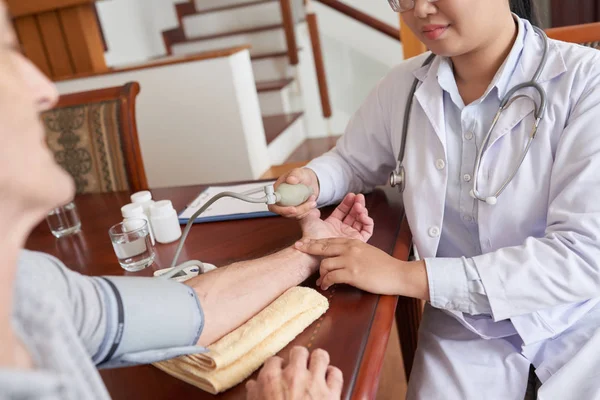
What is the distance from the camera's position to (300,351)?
68 cm

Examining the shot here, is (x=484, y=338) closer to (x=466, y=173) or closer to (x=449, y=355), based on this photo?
(x=449, y=355)

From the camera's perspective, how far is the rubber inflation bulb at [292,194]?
3.50 ft

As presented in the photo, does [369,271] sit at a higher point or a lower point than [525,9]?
lower

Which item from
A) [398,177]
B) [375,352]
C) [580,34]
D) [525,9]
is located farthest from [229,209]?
[580,34]

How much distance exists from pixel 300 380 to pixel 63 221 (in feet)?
2.95

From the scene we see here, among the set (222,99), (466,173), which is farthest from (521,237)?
(222,99)

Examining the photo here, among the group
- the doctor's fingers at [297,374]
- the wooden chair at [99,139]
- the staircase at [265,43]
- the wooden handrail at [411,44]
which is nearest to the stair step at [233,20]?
the staircase at [265,43]

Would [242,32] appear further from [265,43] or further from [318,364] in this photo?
[318,364]

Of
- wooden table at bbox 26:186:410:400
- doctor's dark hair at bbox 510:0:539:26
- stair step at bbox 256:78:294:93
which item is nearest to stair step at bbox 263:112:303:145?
stair step at bbox 256:78:294:93

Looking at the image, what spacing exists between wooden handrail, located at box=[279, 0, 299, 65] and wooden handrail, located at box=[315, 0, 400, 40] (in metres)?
0.31

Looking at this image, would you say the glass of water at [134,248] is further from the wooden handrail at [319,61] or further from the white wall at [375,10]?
the white wall at [375,10]

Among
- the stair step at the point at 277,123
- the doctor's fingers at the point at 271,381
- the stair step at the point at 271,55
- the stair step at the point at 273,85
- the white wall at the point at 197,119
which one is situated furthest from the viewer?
the stair step at the point at 271,55

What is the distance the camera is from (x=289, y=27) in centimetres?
377

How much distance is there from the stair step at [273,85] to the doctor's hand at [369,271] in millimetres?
2884
